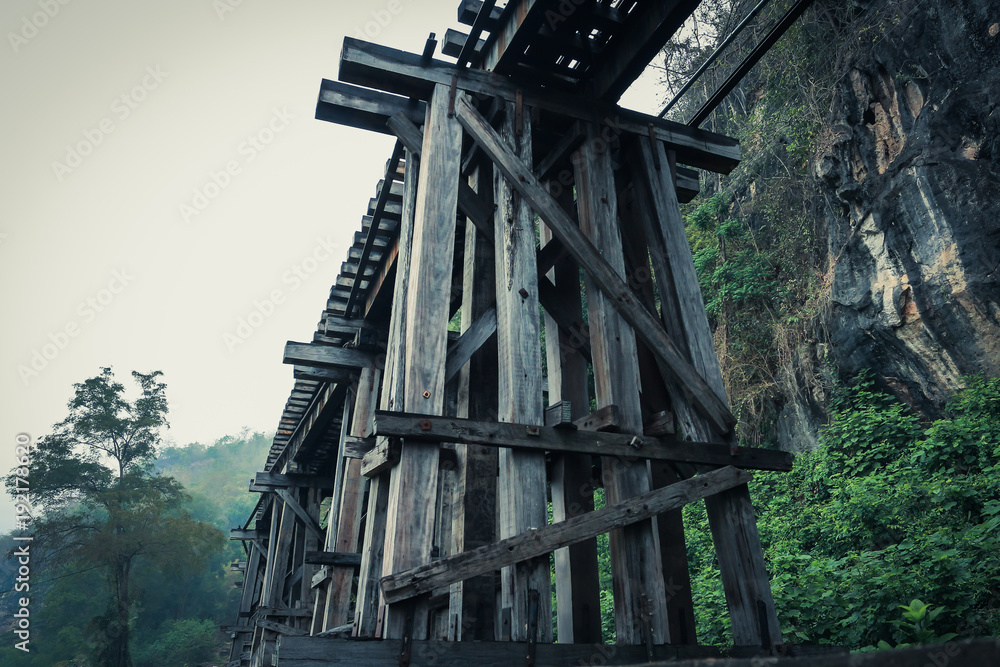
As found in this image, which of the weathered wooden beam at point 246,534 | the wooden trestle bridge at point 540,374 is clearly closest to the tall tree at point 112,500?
the weathered wooden beam at point 246,534

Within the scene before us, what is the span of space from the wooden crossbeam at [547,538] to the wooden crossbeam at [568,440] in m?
0.21

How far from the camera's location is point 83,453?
1248 inches

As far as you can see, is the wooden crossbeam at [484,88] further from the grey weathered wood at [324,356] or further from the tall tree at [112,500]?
the tall tree at [112,500]

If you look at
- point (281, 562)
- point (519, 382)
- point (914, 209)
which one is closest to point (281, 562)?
point (281, 562)

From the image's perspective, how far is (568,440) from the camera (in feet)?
11.4

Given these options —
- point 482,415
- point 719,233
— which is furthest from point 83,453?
point 482,415

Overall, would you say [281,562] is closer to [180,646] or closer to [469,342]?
[469,342]

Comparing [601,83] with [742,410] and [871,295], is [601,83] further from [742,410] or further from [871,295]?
[742,410]

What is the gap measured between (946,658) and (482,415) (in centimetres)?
372

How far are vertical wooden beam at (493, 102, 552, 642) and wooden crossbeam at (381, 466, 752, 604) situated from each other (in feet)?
0.47

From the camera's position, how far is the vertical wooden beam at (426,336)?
312 cm

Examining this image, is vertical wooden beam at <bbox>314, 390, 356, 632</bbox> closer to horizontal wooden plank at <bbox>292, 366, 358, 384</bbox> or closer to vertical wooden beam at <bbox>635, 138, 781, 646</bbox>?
horizontal wooden plank at <bbox>292, 366, 358, 384</bbox>

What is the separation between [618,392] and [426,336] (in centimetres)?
115

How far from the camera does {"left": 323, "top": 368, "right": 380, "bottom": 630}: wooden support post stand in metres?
7.14
